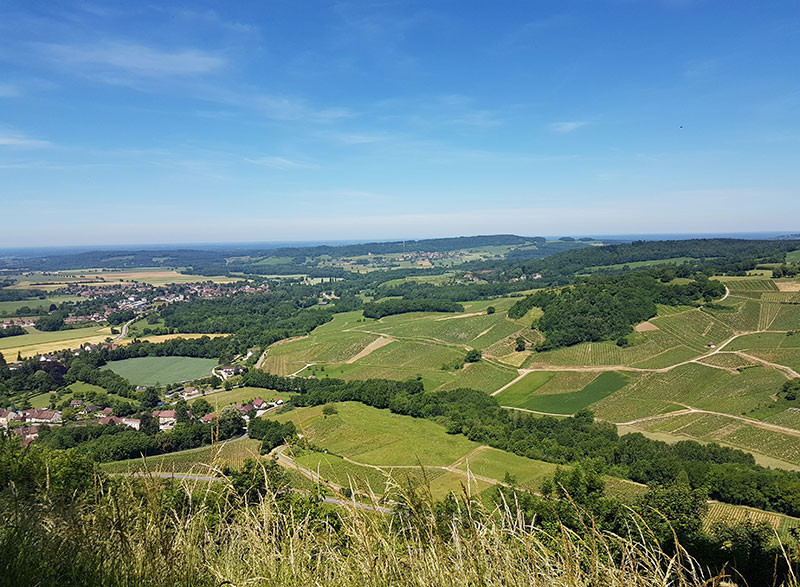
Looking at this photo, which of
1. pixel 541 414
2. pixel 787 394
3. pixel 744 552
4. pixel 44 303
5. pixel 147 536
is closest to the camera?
pixel 147 536

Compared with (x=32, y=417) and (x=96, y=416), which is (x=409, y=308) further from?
(x=32, y=417)

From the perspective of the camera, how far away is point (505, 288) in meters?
120

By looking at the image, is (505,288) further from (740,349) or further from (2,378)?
(2,378)

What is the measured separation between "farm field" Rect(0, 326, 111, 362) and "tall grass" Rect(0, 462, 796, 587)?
286 feet

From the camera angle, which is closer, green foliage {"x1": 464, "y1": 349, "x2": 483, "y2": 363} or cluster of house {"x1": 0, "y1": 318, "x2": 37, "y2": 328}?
green foliage {"x1": 464, "y1": 349, "x2": 483, "y2": 363}

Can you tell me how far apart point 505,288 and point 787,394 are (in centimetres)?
8134

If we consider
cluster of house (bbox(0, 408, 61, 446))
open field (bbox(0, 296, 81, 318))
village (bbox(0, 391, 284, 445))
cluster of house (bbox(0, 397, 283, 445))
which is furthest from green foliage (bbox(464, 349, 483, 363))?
open field (bbox(0, 296, 81, 318))

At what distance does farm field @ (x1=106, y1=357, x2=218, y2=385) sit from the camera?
206 ft

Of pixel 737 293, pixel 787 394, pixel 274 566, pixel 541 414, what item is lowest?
pixel 541 414

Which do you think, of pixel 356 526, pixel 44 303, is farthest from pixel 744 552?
pixel 44 303

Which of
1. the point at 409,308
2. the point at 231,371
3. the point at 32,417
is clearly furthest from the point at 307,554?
the point at 409,308

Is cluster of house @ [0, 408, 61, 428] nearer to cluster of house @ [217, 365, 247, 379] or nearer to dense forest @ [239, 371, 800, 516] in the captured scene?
cluster of house @ [217, 365, 247, 379]

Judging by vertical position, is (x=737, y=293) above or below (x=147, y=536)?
below

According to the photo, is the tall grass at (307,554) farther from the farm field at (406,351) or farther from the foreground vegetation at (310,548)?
the farm field at (406,351)
